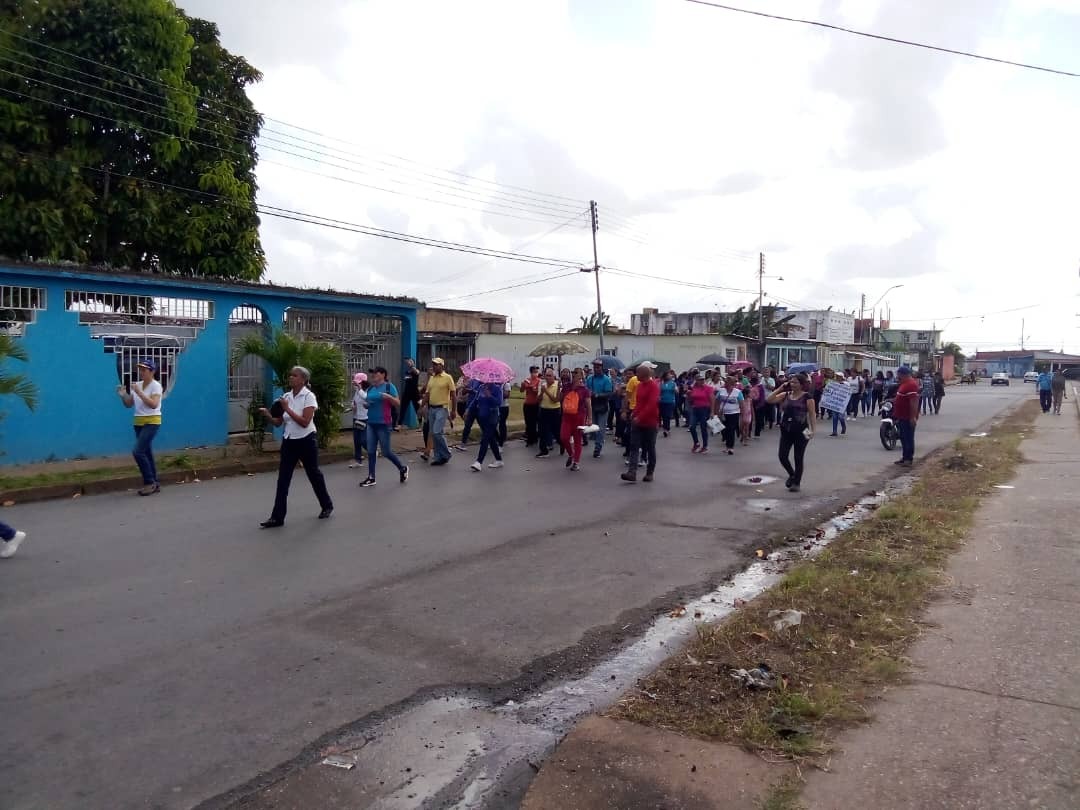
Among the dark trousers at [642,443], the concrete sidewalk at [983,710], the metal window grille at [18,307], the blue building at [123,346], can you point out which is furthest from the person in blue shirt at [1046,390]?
the metal window grille at [18,307]

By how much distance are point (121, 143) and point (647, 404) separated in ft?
49.5

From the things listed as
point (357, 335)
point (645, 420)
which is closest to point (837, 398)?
point (645, 420)

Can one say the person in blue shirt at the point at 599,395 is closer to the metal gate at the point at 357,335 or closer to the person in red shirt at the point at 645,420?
the person in red shirt at the point at 645,420

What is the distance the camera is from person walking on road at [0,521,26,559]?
7.41 metres

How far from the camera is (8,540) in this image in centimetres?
746

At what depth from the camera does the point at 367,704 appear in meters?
4.55

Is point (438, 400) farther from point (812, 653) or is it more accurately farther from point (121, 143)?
point (121, 143)

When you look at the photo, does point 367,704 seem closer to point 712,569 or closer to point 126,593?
point 126,593

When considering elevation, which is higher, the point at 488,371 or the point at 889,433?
the point at 488,371

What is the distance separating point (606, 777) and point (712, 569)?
4128 millimetres

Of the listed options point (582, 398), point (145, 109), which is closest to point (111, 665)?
point (582, 398)

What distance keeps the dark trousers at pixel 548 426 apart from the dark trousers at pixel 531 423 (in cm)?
134

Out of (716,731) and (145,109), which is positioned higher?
(145,109)

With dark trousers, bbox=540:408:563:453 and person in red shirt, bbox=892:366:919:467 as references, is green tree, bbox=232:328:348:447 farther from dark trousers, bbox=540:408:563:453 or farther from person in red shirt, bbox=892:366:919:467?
person in red shirt, bbox=892:366:919:467
